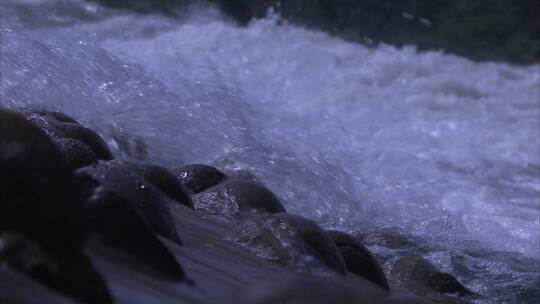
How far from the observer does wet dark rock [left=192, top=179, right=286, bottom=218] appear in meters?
3.70

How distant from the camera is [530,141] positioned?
1122 cm

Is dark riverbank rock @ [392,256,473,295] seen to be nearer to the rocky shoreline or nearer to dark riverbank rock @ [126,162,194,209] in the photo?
the rocky shoreline

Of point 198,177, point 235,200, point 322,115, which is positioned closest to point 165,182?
point 235,200

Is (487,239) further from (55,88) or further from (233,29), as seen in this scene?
(233,29)

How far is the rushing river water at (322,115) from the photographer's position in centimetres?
584

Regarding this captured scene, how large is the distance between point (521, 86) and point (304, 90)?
3.72 meters

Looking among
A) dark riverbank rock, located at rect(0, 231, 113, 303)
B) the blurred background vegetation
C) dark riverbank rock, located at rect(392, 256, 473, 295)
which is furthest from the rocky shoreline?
the blurred background vegetation

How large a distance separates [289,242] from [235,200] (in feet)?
2.59

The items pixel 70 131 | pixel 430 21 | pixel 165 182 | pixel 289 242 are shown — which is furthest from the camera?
pixel 430 21

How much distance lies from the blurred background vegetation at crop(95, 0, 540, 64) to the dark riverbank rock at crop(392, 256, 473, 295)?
31.4 ft

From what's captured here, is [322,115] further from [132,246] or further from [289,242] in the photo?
[132,246]

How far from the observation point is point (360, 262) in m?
3.42

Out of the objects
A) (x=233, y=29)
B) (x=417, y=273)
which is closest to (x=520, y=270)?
(x=417, y=273)

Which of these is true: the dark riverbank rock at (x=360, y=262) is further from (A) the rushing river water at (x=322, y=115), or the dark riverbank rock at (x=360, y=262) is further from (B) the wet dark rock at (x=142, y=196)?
(A) the rushing river water at (x=322, y=115)
